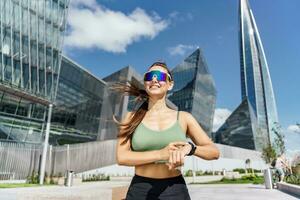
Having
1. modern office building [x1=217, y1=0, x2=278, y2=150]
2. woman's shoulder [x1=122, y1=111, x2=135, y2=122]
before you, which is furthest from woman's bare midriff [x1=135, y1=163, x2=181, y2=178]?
modern office building [x1=217, y1=0, x2=278, y2=150]

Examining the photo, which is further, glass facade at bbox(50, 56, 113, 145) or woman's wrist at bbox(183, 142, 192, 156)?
glass facade at bbox(50, 56, 113, 145)

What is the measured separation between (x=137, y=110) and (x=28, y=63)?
111ft

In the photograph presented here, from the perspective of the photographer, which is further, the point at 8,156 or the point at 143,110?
the point at 8,156

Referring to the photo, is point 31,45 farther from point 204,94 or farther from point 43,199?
point 204,94

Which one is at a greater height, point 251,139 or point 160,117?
point 251,139

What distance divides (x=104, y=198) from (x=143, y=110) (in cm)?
345

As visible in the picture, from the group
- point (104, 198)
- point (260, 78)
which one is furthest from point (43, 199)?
point (260, 78)

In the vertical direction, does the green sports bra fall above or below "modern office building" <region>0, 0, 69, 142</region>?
below

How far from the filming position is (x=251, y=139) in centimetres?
11469

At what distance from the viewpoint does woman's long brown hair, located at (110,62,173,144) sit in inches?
81.9

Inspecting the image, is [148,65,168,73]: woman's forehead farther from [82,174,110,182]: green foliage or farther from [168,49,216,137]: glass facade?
[168,49,216,137]: glass facade

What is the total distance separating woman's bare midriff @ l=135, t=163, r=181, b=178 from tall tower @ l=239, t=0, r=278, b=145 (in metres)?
160

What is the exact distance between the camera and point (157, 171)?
6.31 feet

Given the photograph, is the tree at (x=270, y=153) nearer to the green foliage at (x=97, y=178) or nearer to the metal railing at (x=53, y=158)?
the metal railing at (x=53, y=158)
